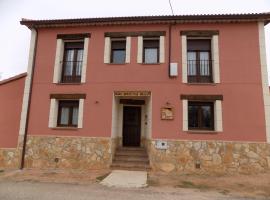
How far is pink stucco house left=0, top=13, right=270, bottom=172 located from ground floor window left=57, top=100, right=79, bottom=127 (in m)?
0.05

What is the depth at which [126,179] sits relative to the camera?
8.84 m

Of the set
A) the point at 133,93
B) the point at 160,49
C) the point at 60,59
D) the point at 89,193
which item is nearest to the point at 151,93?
the point at 133,93

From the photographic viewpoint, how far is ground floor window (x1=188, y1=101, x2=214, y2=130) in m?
11.2

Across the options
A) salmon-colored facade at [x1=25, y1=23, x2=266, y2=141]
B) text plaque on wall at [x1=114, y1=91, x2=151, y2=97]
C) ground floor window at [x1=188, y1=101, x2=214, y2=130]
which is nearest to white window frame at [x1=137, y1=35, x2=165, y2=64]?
salmon-colored facade at [x1=25, y1=23, x2=266, y2=141]

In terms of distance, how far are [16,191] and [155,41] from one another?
349 inches

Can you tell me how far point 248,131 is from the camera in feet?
34.8

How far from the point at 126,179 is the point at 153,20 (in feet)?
24.8

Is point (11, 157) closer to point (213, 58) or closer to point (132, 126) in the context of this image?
point (132, 126)

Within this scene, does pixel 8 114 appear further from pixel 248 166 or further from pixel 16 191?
pixel 248 166

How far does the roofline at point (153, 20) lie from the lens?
1112 centimetres

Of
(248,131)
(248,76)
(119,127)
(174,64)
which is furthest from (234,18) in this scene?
(119,127)

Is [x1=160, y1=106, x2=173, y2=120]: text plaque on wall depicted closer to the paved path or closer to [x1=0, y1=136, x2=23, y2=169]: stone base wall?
the paved path

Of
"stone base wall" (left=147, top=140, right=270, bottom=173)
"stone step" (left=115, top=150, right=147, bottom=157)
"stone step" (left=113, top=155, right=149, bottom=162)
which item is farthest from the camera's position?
"stone step" (left=115, top=150, right=147, bottom=157)

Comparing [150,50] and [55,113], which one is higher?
[150,50]
